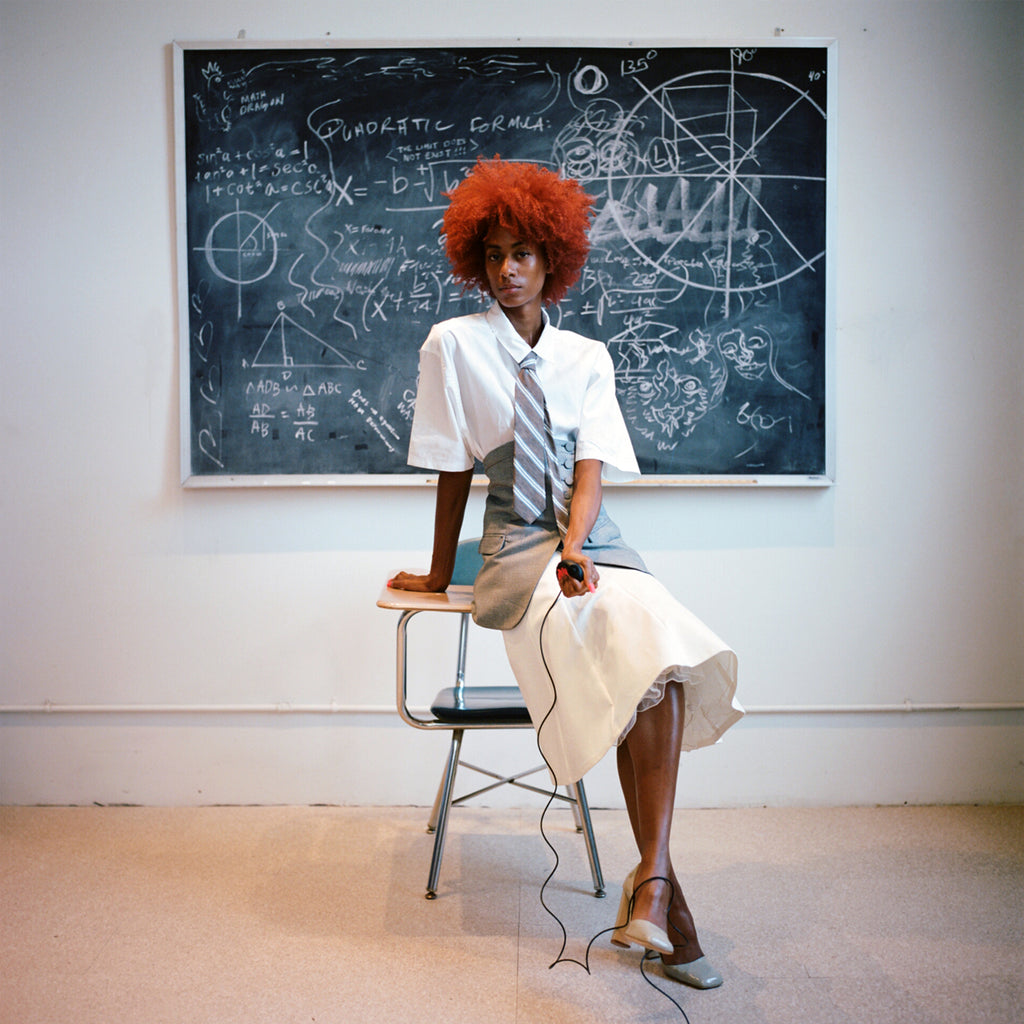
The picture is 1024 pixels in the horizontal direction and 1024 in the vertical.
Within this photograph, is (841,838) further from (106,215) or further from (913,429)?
(106,215)

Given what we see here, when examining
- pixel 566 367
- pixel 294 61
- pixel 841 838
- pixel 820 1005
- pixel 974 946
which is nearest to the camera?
pixel 820 1005

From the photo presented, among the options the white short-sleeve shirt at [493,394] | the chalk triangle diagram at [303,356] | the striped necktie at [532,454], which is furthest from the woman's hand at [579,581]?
the chalk triangle diagram at [303,356]

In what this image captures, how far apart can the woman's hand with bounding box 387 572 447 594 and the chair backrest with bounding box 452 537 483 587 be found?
0.27m

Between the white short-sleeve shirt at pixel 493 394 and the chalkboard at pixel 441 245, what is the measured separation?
627 mm

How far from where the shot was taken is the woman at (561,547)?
1.75 m

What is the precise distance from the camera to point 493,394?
Result: 2104mm

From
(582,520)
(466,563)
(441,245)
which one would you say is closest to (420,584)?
(466,563)

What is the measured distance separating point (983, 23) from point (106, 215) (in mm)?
2640

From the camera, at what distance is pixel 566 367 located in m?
2.14

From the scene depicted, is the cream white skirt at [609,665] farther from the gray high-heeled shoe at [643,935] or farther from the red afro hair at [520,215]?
Answer: the red afro hair at [520,215]

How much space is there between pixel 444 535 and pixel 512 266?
0.63 m

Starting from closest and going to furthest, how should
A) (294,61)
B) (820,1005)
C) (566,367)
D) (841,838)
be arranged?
(820,1005) < (566,367) < (841,838) < (294,61)

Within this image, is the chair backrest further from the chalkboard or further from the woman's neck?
the woman's neck

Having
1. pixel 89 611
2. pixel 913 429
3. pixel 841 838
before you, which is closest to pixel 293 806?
pixel 89 611
